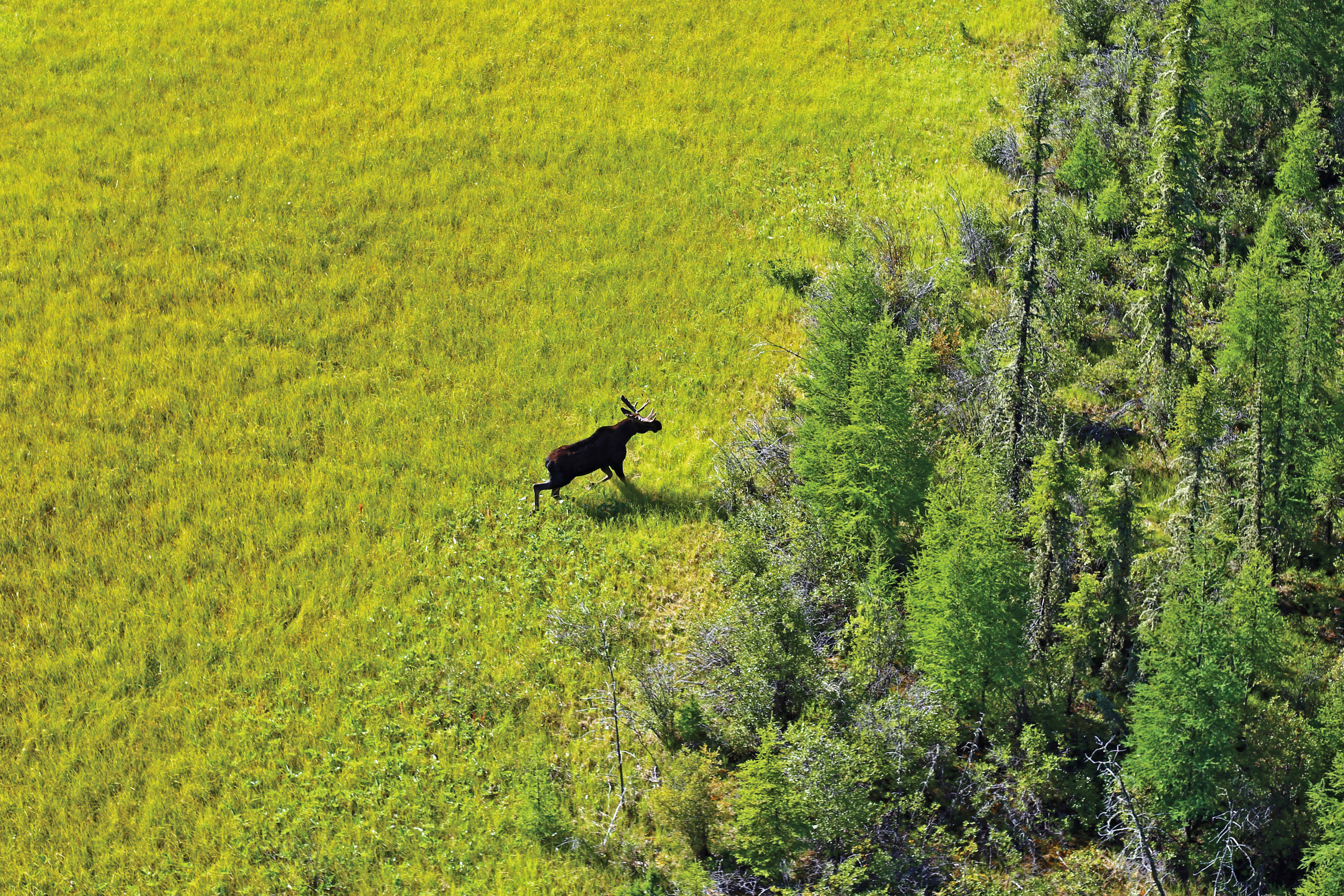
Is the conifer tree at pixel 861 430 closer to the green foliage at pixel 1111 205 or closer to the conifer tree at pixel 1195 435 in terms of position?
the conifer tree at pixel 1195 435

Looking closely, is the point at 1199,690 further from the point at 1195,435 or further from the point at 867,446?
the point at 867,446

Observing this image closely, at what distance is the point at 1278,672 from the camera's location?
14359mm

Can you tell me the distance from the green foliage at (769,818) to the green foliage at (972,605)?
2662 millimetres

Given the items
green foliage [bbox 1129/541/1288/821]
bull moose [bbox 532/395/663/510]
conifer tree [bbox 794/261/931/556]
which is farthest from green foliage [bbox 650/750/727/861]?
bull moose [bbox 532/395/663/510]

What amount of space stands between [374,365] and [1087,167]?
16367mm

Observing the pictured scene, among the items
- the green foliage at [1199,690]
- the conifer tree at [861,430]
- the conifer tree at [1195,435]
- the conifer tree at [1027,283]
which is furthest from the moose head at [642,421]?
the green foliage at [1199,690]

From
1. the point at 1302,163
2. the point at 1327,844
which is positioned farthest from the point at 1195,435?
the point at 1302,163

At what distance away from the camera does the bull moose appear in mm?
18875

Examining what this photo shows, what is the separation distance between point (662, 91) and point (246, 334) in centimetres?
1476

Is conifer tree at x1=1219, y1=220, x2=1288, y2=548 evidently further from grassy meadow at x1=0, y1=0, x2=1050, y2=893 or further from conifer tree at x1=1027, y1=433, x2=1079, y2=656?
grassy meadow at x1=0, y1=0, x2=1050, y2=893

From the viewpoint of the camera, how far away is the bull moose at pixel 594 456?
61.9 ft

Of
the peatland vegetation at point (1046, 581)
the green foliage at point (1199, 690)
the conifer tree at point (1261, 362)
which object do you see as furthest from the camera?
the conifer tree at point (1261, 362)

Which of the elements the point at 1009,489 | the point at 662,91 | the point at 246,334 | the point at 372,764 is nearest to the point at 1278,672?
the point at 1009,489

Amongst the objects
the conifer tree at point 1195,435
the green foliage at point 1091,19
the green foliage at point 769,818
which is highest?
the green foliage at point 1091,19
